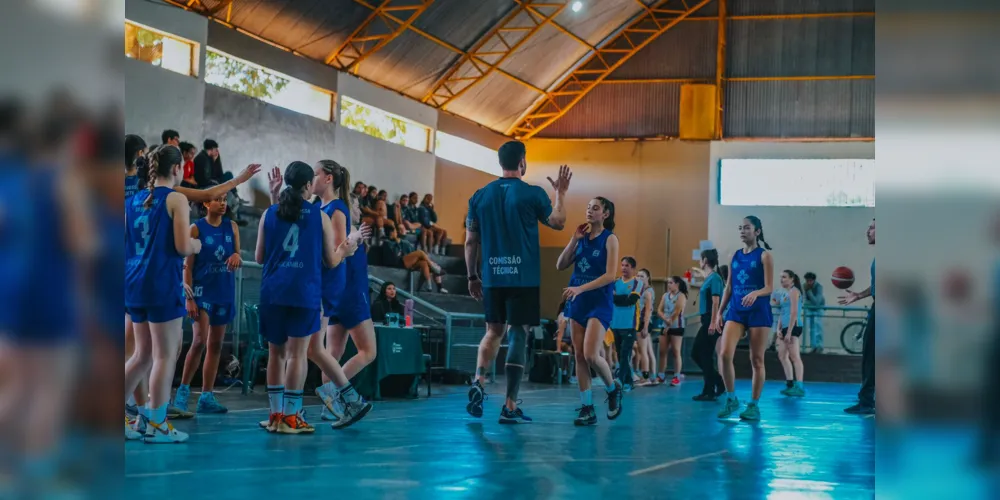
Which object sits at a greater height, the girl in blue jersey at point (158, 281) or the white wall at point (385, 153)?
the white wall at point (385, 153)

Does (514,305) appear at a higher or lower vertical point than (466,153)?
lower

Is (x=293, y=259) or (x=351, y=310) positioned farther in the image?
(x=351, y=310)

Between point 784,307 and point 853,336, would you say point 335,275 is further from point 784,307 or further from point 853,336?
point 853,336

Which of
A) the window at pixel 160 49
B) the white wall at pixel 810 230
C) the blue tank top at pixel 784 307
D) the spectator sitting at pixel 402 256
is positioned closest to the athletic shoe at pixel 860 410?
the blue tank top at pixel 784 307

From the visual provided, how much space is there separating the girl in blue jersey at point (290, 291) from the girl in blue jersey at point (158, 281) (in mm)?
711

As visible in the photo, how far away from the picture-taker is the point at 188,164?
14.5 meters

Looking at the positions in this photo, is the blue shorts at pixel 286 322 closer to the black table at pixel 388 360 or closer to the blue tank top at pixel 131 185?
the blue tank top at pixel 131 185

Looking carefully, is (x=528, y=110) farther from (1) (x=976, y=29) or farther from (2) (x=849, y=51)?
(1) (x=976, y=29)

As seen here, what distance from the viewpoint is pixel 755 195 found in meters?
27.7

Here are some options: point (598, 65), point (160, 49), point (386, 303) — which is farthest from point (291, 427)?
point (598, 65)

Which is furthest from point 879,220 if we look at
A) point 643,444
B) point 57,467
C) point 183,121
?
point 183,121

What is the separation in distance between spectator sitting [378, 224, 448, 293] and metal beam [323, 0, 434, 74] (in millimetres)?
3922

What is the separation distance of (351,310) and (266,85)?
13.4m

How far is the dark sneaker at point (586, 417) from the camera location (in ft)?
25.5
